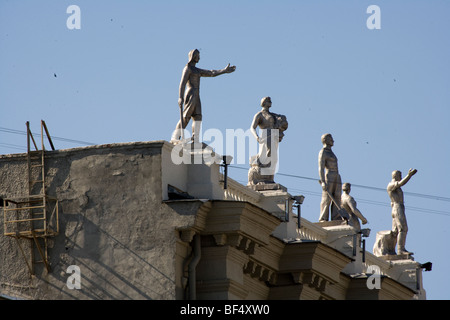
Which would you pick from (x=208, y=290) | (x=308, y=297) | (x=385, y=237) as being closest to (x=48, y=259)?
(x=208, y=290)

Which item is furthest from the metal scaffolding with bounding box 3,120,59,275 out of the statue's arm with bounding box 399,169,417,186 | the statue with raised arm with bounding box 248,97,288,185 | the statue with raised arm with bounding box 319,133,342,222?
the statue's arm with bounding box 399,169,417,186

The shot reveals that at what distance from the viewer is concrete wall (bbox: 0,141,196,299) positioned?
126 feet

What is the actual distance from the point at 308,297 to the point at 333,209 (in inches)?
195

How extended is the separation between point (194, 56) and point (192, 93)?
87cm

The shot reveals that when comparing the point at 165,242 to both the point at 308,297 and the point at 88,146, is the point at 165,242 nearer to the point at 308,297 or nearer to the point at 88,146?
the point at 88,146

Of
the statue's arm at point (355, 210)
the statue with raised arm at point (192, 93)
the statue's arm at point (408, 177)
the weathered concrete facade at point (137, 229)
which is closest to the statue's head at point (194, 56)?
the statue with raised arm at point (192, 93)

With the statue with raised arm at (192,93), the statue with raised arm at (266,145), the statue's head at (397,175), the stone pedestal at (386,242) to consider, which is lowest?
the stone pedestal at (386,242)

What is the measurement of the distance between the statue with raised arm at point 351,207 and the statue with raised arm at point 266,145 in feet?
15.1

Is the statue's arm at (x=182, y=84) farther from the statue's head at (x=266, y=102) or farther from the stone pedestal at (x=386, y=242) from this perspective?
the stone pedestal at (x=386, y=242)

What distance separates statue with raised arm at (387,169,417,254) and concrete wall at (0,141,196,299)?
14.1m

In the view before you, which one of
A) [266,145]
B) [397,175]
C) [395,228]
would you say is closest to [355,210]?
[397,175]

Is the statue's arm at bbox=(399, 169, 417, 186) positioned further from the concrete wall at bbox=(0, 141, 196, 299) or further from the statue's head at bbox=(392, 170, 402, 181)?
the concrete wall at bbox=(0, 141, 196, 299)

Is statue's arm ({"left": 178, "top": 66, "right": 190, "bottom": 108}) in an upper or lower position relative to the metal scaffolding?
upper

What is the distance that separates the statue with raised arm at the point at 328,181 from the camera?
157 ft
